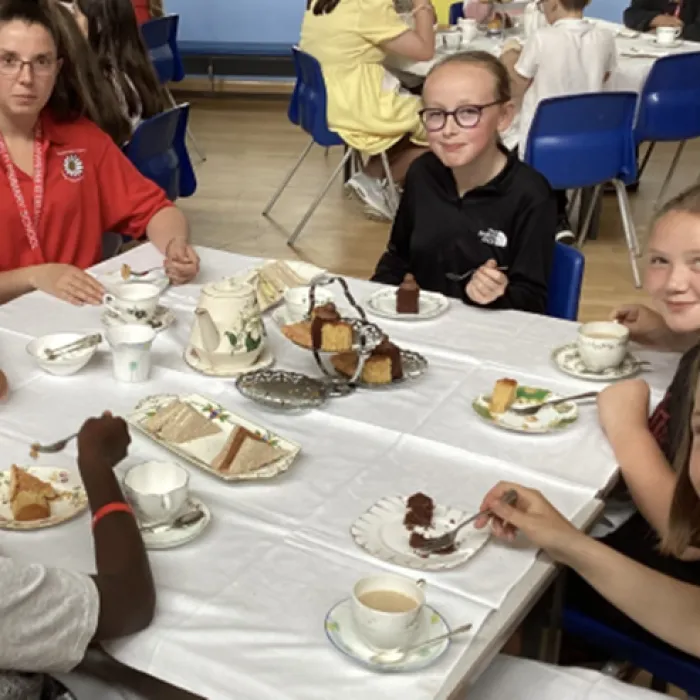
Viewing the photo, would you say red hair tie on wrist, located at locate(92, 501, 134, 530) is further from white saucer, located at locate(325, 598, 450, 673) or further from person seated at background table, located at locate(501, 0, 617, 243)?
person seated at background table, located at locate(501, 0, 617, 243)

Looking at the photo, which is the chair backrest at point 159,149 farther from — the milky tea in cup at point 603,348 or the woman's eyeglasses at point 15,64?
the milky tea in cup at point 603,348

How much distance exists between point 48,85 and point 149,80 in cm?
135

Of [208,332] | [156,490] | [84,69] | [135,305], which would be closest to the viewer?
[156,490]

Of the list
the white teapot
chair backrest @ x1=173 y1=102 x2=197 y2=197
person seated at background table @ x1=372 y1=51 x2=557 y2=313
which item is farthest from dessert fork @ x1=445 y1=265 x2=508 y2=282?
chair backrest @ x1=173 y1=102 x2=197 y2=197

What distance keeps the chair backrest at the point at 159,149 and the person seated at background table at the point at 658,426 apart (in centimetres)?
172

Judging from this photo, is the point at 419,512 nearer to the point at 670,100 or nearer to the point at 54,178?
the point at 54,178

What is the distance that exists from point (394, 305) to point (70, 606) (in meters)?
1.00

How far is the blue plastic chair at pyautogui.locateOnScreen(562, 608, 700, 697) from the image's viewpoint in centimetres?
134

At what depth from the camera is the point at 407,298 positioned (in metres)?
1.80

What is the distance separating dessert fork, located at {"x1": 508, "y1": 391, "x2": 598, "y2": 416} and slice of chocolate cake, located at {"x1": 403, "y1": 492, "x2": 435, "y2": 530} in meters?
0.31

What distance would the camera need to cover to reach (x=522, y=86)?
12.5 feet

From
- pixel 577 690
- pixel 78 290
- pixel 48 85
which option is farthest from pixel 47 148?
pixel 577 690

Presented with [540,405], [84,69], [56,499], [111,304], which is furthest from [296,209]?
[56,499]

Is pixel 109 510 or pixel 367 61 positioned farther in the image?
pixel 367 61
